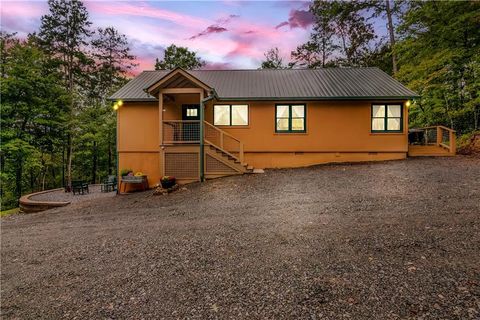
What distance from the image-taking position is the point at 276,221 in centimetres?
622

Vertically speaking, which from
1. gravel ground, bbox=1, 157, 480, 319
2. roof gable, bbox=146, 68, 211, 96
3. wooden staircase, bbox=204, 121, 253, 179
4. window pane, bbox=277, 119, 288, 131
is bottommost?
gravel ground, bbox=1, 157, 480, 319

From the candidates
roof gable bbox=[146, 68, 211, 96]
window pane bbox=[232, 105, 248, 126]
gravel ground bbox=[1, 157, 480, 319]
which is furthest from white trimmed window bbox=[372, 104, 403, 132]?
roof gable bbox=[146, 68, 211, 96]

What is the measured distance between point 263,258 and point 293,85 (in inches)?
480

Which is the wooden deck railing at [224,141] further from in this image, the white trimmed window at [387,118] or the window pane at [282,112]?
the white trimmed window at [387,118]

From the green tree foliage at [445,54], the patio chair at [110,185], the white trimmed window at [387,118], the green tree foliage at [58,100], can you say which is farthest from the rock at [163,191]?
the green tree foliage at [445,54]

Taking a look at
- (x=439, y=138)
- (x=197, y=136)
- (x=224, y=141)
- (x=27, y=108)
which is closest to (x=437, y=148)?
(x=439, y=138)

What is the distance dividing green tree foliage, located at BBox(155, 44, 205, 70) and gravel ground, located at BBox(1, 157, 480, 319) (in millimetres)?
26462

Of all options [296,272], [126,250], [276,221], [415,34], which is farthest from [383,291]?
[415,34]

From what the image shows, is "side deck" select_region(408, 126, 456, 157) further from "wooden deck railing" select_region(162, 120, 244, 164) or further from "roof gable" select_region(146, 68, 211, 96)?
"roof gable" select_region(146, 68, 211, 96)

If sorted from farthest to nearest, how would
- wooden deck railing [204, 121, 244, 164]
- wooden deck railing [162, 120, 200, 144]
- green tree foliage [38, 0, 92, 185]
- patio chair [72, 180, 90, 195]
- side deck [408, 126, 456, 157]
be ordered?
green tree foliage [38, 0, 92, 185] < patio chair [72, 180, 90, 195] < side deck [408, 126, 456, 157] < wooden deck railing [204, 121, 244, 164] < wooden deck railing [162, 120, 200, 144]

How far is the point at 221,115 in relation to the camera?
13.7 m

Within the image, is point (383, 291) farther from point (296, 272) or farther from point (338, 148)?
point (338, 148)

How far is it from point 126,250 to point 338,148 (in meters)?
11.6

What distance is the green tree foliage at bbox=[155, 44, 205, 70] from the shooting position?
31.2 m
